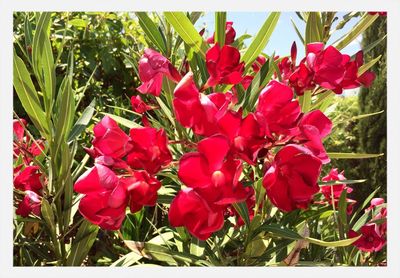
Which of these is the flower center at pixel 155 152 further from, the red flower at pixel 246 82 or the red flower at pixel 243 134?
the red flower at pixel 246 82

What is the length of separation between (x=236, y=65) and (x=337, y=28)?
0.42 meters

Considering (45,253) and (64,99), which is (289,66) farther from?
(45,253)

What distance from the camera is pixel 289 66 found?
855mm

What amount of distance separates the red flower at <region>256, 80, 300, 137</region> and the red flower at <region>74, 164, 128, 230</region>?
20cm

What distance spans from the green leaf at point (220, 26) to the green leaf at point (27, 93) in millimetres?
385

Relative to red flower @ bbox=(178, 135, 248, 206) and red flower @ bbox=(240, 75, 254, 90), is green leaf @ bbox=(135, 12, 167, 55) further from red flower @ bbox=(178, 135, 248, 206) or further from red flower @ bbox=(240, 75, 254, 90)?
red flower @ bbox=(178, 135, 248, 206)

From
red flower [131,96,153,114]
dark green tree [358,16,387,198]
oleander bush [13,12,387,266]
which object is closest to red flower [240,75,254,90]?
oleander bush [13,12,387,266]

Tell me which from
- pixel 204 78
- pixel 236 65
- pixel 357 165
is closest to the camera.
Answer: pixel 236 65

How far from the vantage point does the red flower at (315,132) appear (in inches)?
21.5

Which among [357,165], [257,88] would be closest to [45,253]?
[257,88]

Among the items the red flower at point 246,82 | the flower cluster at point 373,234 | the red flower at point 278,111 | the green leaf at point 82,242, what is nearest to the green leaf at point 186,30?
the red flower at point 246,82

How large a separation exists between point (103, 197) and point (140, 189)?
48 millimetres

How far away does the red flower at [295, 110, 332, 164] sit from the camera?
55 cm

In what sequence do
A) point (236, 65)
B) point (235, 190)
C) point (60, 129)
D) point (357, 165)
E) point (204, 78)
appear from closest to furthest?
point (235, 190) < point (236, 65) < point (204, 78) < point (60, 129) < point (357, 165)
